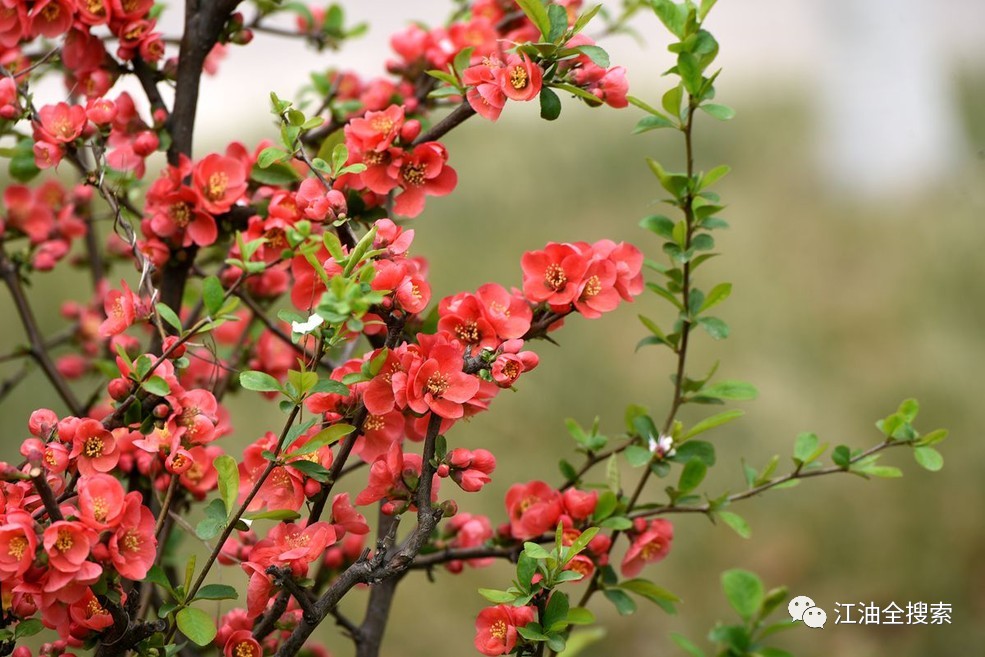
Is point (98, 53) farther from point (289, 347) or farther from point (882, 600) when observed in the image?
point (882, 600)

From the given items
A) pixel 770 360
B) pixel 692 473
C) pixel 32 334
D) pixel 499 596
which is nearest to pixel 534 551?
pixel 499 596

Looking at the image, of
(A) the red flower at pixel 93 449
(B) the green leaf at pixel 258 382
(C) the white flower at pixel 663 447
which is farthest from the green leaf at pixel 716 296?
(A) the red flower at pixel 93 449

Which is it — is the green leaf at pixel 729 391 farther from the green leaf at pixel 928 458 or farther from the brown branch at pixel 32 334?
the brown branch at pixel 32 334

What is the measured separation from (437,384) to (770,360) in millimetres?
2969

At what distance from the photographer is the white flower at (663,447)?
0.96 m

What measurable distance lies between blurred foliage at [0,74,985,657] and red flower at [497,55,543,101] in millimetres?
2267

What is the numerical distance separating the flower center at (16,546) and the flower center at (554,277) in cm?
42

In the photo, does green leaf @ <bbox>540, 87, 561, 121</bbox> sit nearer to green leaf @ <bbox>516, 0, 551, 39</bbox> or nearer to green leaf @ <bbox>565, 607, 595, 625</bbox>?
green leaf @ <bbox>516, 0, 551, 39</bbox>

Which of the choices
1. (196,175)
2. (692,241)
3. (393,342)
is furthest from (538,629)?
(196,175)

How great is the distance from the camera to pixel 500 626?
2.60 feet

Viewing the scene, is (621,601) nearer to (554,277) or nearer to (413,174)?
(554,277)

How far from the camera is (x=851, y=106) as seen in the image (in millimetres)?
4801

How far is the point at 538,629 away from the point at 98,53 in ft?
2.23

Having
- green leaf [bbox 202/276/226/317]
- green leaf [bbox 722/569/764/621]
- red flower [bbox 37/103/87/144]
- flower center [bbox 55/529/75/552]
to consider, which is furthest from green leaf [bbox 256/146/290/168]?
green leaf [bbox 722/569/764/621]
